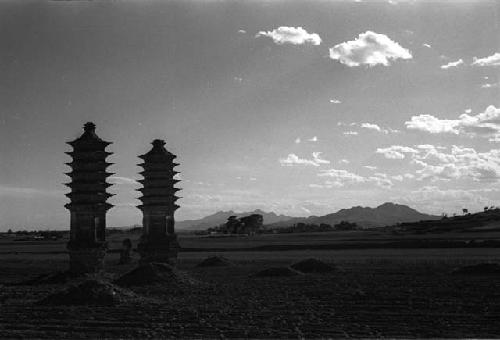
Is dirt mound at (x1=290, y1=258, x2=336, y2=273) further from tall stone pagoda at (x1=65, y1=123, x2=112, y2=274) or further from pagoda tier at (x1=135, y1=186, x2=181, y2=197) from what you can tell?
tall stone pagoda at (x1=65, y1=123, x2=112, y2=274)

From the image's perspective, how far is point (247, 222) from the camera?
14012 centimetres

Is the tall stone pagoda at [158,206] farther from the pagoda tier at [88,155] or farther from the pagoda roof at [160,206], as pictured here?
the pagoda tier at [88,155]

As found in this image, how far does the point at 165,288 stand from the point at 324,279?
24.4 ft

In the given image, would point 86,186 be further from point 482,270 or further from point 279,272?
point 482,270

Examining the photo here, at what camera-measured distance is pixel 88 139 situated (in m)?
24.6

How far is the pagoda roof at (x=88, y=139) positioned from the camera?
24469 mm

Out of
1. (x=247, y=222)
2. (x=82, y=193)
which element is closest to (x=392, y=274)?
(x=82, y=193)

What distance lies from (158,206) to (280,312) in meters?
13.9

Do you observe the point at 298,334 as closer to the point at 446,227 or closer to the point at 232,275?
the point at 232,275

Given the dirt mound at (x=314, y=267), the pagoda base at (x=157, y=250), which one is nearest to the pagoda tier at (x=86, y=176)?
the pagoda base at (x=157, y=250)

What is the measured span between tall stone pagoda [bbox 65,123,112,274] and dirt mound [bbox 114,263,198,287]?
1538 mm

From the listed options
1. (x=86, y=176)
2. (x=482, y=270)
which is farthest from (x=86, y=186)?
(x=482, y=270)

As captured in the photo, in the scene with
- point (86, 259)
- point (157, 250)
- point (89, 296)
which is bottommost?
point (89, 296)

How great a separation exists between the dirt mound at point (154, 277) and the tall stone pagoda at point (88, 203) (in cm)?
154
